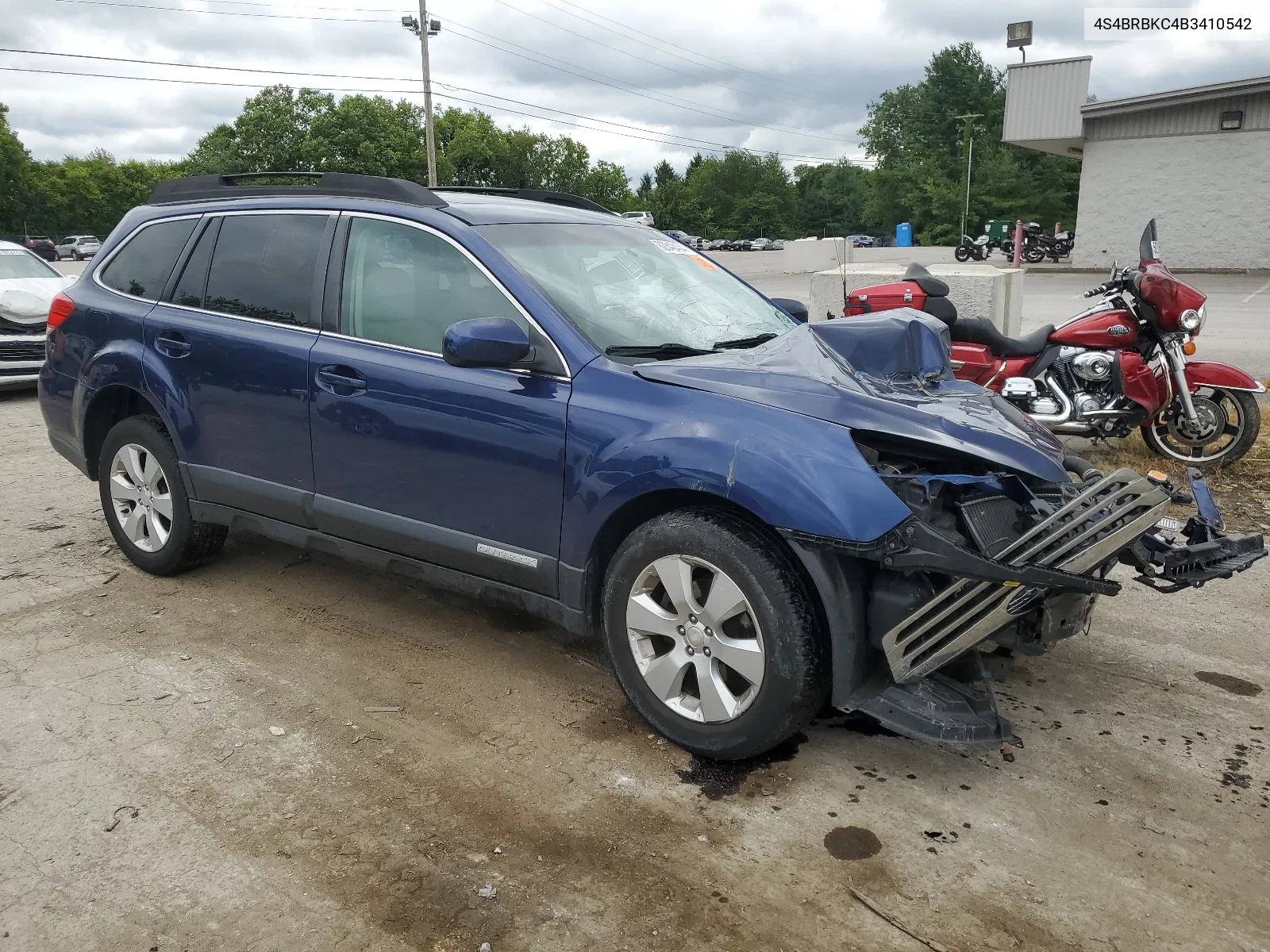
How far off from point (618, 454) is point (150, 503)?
275 centimetres

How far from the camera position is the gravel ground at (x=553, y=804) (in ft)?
8.20

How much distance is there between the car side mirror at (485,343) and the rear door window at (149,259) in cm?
207

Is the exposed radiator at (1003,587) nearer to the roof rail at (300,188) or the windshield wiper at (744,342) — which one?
the windshield wiper at (744,342)

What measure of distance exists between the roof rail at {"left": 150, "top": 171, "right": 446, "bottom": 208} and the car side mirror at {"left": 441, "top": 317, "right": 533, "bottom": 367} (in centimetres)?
73

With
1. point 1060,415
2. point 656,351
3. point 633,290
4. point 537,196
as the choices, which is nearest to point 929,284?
point 1060,415

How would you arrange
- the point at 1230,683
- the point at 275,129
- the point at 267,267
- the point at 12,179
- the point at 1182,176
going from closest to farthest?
1. the point at 1230,683
2. the point at 267,267
3. the point at 1182,176
4. the point at 275,129
5. the point at 12,179

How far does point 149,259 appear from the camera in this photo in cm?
481

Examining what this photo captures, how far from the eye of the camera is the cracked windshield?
360 centimetres

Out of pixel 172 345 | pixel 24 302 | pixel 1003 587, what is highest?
pixel 172 345

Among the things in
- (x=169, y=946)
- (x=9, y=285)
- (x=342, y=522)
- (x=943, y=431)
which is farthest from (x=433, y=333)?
(x=9, y=285)

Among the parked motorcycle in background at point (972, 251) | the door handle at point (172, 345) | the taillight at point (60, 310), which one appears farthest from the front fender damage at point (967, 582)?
the parked motorcycle in background at point (972, 251)

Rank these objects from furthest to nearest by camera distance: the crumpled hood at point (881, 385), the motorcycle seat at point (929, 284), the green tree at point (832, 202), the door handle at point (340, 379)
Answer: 1. the green tree at point (832, 202)
2. the motorcycle seat at point (929, 284)
3. the door handle at point (340, 379)
4. the crumpled hood at point (881, 385)

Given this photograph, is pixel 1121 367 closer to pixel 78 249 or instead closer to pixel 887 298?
pixel 887 298

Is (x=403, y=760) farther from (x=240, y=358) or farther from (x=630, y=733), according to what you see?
(x=240, y=358)
